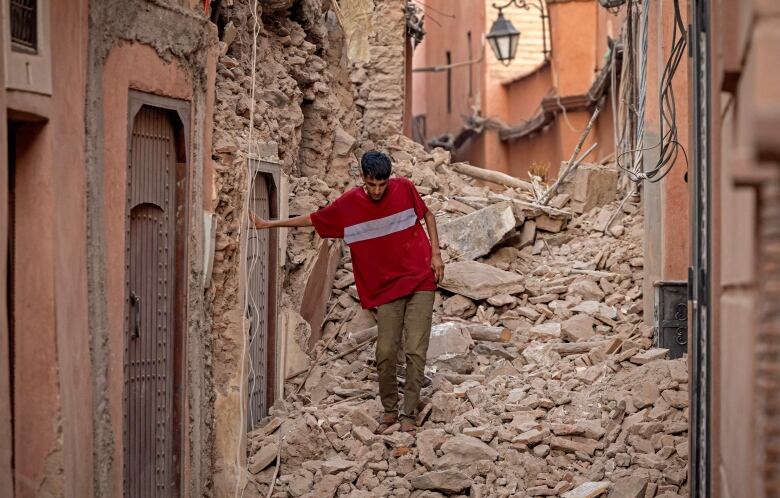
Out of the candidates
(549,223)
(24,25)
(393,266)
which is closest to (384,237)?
(393,266)

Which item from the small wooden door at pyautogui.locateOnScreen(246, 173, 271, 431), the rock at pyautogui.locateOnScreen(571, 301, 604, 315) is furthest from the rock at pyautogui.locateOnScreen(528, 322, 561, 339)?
the small wooden door at pyautogui.locateOnScreen(246, 173, 271, 431)

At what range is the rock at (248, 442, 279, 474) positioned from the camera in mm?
8406

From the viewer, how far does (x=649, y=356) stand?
9445 mm

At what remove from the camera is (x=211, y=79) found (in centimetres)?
788

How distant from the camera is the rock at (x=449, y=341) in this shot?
10.2 m

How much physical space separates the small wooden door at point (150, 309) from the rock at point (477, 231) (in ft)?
17.6

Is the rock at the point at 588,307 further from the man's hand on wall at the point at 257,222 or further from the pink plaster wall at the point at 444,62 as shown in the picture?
the pink plaster wall at the point at 444,62

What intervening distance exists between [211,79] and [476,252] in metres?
5.08

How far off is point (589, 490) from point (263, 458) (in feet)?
7.28

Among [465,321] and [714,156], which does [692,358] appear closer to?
[714,156]

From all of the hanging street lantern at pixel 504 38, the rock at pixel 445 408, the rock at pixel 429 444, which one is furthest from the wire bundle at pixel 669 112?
the hanging street lantern at pixel 504 38

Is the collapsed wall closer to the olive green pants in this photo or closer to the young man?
the young man

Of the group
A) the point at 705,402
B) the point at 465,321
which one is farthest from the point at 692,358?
the point at 465,321

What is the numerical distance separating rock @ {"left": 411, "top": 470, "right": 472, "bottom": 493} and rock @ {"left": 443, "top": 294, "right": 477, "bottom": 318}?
3.47 m
